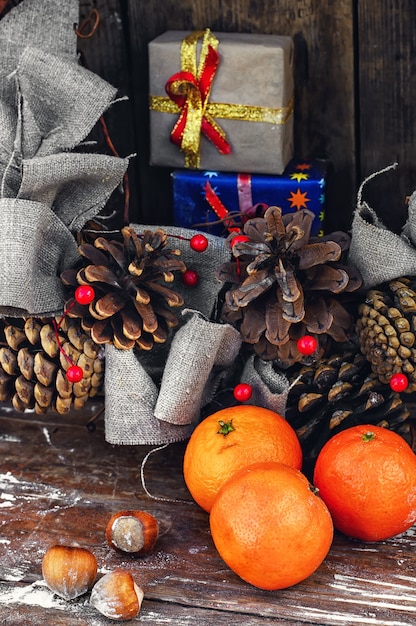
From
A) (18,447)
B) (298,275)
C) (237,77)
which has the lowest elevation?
(18,447)

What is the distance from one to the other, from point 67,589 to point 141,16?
78 cm

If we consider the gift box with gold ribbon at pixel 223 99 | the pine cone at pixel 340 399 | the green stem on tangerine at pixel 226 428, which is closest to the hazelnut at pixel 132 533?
the green stem on tangerine at pixel 226 428

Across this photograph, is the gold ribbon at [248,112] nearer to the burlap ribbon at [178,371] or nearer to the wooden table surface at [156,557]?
the burlap ribbon at [178,371]

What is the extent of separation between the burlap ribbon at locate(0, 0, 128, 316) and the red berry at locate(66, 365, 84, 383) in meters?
0.08

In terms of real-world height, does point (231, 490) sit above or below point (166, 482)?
Result: above

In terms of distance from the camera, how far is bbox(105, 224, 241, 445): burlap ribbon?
0.99m

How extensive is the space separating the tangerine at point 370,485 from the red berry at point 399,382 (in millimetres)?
60

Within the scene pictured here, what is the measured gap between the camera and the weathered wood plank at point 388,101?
3.53 ft

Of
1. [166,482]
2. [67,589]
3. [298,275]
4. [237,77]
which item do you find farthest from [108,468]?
[237,77]

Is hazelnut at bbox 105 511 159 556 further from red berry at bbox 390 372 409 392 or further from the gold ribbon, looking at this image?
the gold ribbon

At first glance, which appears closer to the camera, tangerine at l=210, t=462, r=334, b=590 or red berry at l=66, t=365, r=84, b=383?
tangerine at l=210, t=462, r=334, b=590

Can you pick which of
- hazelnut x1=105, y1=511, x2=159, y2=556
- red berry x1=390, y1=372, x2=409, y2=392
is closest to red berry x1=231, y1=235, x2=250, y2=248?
red berry x1=390, y1=372, x2=409, y2=392

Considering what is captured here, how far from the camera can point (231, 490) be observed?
83 cm

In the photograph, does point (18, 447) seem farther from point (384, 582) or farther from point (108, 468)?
point (384, 582)
